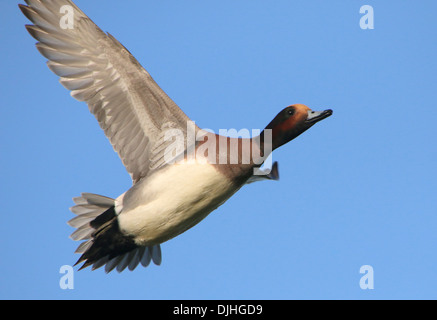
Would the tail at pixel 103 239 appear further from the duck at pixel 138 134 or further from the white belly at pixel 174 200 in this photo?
the white belly at pixel 174 200

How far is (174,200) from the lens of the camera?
5.84 meters

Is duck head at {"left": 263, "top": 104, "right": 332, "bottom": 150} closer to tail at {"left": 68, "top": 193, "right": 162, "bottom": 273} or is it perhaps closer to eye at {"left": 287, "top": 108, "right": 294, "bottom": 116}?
eye at {"left": 287, "top": 108, "right": 294, "bottom": 116}

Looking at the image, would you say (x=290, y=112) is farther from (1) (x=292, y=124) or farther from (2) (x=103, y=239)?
(2) (x=103, y=239)

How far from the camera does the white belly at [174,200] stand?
584cm

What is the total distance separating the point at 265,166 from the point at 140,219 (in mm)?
1236

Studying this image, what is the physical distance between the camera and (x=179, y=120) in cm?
614

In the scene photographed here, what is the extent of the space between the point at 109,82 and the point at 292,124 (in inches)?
67.2

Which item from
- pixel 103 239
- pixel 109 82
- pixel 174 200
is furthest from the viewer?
pixel 109 82

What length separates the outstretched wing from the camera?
243 inches

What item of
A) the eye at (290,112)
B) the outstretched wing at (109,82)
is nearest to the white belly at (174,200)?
the outstretched wing at (109,82)

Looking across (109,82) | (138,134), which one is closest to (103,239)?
(138,134)

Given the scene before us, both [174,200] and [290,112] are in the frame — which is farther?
[290,112]

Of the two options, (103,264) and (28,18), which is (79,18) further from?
(103,264)

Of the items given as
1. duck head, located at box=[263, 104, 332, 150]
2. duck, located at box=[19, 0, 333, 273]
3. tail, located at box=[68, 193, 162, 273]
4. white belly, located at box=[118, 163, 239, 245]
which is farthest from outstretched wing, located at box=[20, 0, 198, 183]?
duck head, located at box=[263, 104, 332, 150]
